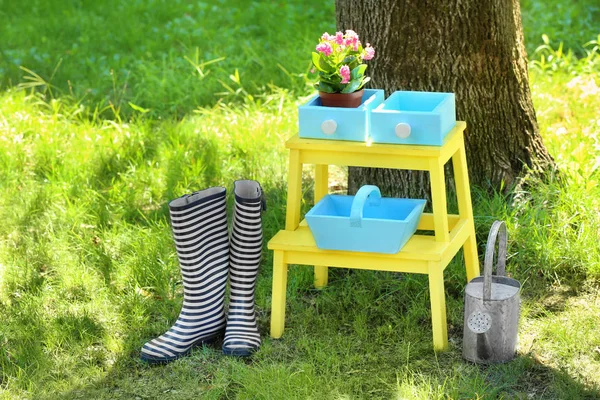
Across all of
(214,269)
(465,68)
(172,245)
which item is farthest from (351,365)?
(465,68)

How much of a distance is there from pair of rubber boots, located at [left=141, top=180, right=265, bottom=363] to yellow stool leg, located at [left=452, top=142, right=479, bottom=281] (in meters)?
0.73

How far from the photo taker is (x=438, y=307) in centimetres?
328

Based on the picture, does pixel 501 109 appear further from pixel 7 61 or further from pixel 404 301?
pixel 7 61

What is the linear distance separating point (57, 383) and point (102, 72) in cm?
338

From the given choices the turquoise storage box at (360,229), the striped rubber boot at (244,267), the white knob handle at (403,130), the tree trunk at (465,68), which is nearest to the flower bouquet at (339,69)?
the white knob handle at (403,130)

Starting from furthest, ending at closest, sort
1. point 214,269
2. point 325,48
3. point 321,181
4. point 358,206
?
point 321,181
point 214,269
point 325,48
point 358,206

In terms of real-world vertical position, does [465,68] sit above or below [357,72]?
below

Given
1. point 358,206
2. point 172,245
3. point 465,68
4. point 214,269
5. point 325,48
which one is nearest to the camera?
point 358,206

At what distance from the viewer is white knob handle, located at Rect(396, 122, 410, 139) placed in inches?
125

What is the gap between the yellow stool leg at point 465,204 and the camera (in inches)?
138

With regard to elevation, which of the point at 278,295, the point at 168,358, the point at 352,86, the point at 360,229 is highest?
the point at 352,86

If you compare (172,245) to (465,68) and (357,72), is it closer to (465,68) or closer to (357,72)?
(357,72)

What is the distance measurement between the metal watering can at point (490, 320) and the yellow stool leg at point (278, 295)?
0.67 m

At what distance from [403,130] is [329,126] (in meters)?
0.26
